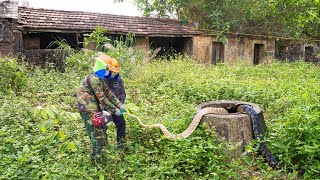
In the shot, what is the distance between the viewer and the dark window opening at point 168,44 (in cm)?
1603

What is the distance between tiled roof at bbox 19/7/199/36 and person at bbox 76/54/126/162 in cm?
844

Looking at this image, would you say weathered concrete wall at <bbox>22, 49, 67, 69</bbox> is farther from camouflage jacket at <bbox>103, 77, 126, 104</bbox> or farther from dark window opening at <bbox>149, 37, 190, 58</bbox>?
camouflage jacket at <bbox>103, 77, 126, 104</bbox>

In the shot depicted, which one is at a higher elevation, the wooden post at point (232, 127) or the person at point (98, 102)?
the person at point (98, 102)

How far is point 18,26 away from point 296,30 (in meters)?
13.9

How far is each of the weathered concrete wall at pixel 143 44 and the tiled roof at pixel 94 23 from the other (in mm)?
441

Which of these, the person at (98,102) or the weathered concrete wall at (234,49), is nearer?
the person at (98,102)

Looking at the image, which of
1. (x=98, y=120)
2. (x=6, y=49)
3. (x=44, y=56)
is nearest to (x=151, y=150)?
(x=98, y=120)

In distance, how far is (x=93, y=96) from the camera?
12.9 feet

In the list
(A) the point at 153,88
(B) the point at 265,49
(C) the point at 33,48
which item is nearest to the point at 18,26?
(C) the point at 33,48

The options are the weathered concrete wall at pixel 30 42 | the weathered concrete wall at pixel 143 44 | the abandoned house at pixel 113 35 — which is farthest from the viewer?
the weathered concrete wall at pixel 143 44

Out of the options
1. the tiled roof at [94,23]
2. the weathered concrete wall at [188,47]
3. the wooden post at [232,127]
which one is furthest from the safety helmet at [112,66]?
the weathered concrete wall at [188,47]

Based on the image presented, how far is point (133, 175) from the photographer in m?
3.63

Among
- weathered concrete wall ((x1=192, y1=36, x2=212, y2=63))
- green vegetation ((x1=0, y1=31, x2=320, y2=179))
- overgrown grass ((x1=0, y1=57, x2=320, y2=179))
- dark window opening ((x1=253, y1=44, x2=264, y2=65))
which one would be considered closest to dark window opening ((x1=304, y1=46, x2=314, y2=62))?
dark window opening ((x1=253, y1=44, x2=264, y2=65))

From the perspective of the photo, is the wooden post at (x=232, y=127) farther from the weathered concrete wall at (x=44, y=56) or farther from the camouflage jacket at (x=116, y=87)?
the weathered concrete wall at (x=44, y=56)
